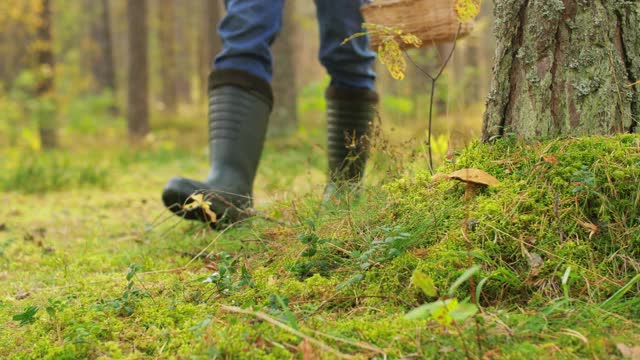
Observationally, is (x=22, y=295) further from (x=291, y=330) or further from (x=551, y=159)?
(x=551, y=159)

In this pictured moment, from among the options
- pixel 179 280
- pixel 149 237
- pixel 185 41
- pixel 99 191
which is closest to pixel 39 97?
pixel 99 191

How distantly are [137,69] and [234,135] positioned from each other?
7.86 metres

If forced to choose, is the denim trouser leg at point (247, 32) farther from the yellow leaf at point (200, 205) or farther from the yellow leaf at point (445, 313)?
the yellow leaf at point (445, 313)

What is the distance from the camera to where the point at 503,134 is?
5.91 feet

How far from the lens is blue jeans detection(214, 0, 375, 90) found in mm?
2701

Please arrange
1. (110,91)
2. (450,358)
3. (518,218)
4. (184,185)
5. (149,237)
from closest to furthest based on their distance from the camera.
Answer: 1. (450,358)
2. (518,218)
3. (184,185)
4. (149,237)
5. (110,91)

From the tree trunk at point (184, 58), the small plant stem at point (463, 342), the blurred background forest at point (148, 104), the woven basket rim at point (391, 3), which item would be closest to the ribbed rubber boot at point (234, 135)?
the blurred background forest at point (148, 104)

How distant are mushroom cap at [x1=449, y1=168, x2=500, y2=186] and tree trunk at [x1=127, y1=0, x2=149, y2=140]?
29.0ft

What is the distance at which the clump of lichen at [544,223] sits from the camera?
4.53ft

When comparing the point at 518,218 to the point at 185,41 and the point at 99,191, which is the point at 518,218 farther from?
the point at 185,41

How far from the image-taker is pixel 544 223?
4.91 feet

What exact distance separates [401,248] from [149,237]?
1567 millimetres

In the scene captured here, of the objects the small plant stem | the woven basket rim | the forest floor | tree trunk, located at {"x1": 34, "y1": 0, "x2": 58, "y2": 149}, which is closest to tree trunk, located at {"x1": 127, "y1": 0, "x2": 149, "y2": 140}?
tree trunk, located at {"x1": 34, "y1": 0, "x2": 58, "y2": 149}

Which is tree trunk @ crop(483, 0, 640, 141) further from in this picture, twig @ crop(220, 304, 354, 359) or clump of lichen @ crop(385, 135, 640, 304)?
twig @ crop(220, 304, 354, 359)
